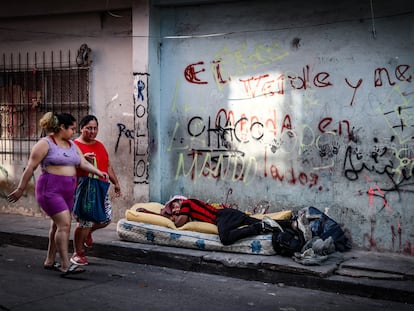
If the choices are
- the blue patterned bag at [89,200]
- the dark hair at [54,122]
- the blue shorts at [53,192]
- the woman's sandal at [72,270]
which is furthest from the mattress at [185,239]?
the dark hair at [54,122]

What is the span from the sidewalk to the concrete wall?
138 cm

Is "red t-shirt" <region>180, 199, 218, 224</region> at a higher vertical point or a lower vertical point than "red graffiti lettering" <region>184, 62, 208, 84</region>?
lower

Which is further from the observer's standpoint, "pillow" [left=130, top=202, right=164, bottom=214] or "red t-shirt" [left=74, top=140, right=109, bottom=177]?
"pillow" [left=130, top=202, right=164, bottom=214]

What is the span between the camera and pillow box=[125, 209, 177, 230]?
24.6 ft

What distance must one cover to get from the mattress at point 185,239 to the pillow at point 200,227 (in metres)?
0.04

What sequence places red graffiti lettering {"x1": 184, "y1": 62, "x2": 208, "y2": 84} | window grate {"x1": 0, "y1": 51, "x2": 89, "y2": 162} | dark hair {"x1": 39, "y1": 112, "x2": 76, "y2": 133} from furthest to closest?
window grate {"x1": 0, "y1": 51, "x2": 89, "y2": 162}
red graffiti lettering {"x1": 184, "y1": 62, "x2": 208, "y2": 84}
dark hair {"x1": 39, "y1": 112, "x2": 76, "y2": 133}

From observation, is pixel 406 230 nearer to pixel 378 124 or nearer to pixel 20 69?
pixel 378 124

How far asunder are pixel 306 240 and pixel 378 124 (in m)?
1.71

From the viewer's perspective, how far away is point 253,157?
8.07 metres

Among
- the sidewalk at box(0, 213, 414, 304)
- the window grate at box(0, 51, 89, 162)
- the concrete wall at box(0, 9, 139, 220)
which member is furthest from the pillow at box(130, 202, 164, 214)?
the window grate at box(0, 51, 89, 162)

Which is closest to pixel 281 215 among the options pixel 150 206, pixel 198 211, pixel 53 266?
pixel 198 211

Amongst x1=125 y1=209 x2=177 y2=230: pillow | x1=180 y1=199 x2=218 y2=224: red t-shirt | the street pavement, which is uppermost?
x1=180 y1=199 x2=218 y2=224: red t-shirt

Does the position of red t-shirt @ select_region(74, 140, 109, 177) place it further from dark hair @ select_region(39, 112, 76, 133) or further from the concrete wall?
the concrete wall

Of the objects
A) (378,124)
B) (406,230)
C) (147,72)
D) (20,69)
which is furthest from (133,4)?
(406,230)
